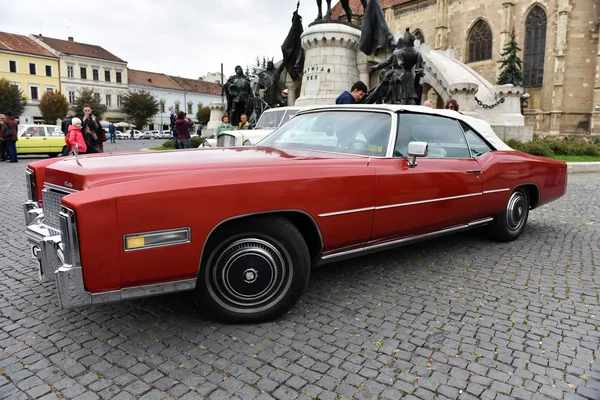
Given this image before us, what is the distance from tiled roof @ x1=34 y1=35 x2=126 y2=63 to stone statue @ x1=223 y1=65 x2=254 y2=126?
5334 cm

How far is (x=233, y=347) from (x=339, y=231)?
41.9 inches

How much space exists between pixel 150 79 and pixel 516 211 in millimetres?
74111

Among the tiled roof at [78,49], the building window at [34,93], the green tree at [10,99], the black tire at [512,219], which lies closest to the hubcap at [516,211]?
the black tire at [512,219]

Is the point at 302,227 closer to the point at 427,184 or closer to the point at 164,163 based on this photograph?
the point at 164,163

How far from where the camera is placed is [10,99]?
4712 centimetres

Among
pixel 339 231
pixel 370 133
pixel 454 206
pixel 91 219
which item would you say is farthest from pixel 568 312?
pixel 91 219

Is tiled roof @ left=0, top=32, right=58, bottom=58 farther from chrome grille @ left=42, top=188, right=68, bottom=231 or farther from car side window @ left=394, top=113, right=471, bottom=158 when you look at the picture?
car side window @ left=394, top=113, right=471, bottom=158

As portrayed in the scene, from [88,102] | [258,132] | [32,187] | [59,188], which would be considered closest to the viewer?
[59,188]

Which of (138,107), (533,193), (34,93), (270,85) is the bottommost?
(533,193)

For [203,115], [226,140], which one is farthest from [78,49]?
[226,140]

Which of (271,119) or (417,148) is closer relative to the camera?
(417,148)

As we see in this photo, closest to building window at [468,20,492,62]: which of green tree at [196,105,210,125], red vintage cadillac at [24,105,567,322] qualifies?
red vintage cadillac at [24,105,567,322]

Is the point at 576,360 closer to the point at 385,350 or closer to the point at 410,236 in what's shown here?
the point at 385,350

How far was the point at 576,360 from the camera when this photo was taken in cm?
247
